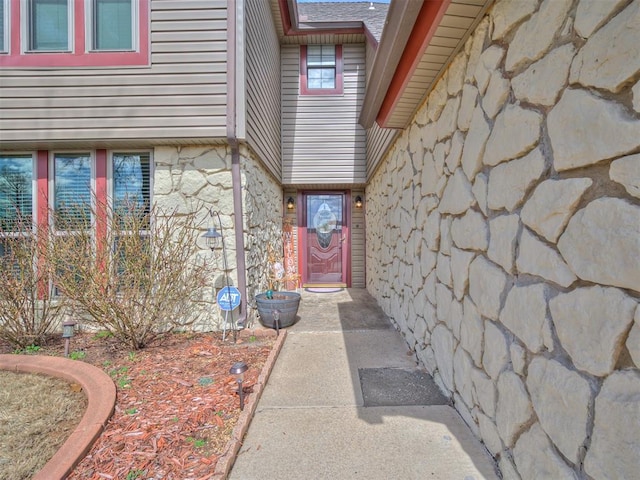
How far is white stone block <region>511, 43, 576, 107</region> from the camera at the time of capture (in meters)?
1.18

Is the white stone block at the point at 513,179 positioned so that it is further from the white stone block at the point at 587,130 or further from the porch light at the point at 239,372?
the porch light at the point at 239,372

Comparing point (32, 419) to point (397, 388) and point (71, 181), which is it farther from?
point (71, 181)

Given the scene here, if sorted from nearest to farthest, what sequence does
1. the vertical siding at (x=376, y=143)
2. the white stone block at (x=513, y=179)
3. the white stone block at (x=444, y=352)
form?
the white stone block at (x=513, y=179) → the white stone block at (x=444, y=352) → the vertical siding at (x=376, y=143)

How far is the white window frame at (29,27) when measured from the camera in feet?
11.9

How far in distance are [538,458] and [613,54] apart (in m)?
1.51

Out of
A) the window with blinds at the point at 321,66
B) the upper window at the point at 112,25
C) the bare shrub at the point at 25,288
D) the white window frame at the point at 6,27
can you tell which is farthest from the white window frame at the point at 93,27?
the window with blinds at the point at 321,66

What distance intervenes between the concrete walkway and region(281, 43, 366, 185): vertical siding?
4.07 m

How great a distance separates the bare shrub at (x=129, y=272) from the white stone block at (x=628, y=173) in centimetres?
362

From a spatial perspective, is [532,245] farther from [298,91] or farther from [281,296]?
[298,91]

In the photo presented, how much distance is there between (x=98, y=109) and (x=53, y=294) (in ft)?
7.32

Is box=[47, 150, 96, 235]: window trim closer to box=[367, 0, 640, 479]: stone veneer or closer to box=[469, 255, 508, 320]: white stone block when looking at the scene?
box=[367, 0, 640, 479]: stone veneer

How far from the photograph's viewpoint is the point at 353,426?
2.05 meters

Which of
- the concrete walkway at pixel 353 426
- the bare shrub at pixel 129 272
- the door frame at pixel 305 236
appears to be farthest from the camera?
the door frame at pixel 305 236

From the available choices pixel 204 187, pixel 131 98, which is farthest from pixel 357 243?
pixel 131 98
